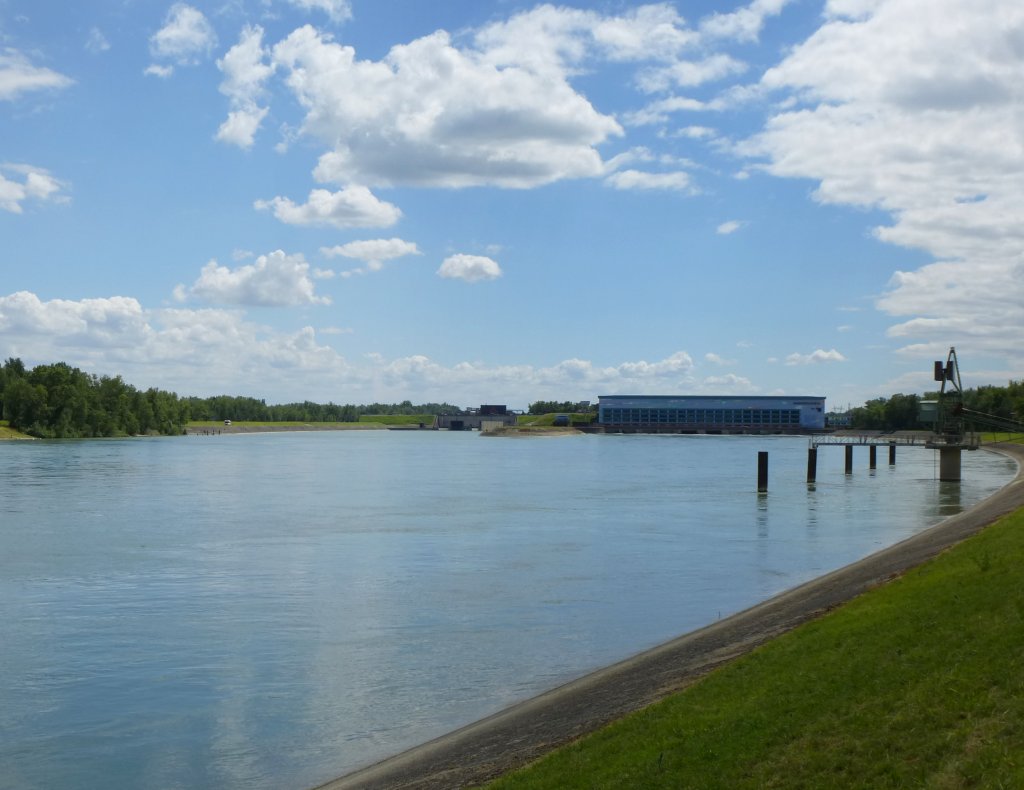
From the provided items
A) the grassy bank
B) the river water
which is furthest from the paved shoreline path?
the grassy bank

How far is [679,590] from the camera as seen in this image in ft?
103

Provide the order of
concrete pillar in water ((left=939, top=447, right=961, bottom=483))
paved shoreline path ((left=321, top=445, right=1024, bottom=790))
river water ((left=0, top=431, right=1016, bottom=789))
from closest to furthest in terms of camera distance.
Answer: paved shoreline path ((left=321, top=445, right=1024, bottom=790))
river water ((left=0, top=431, right=1016, bottom=789))
concrete pillar in water ((left=939, top=447, right=961, bottom=483))

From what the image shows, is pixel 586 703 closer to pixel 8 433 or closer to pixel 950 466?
pixel 950 466

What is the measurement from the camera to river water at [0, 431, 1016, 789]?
1755 centimetres

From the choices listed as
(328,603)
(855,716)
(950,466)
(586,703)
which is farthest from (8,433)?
(855,716)

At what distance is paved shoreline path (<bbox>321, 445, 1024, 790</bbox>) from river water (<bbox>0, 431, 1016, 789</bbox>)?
1.18 metres

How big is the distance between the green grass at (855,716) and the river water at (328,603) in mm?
5680

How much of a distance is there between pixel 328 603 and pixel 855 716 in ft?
68.1

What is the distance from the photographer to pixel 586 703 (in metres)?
16.8

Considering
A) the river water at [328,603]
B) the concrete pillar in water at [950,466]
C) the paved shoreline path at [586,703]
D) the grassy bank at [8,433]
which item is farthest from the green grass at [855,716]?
the grassy bank at [8,433]

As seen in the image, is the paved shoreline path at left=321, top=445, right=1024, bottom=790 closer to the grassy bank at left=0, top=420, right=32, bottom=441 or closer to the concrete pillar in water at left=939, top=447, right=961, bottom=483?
the concrete pillar in water at left=939, top=447, right=961, bottom=483

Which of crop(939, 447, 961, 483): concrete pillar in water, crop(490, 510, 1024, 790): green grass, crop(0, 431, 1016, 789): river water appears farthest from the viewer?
crop(939, 447, 961, 483): concrete pillar in water

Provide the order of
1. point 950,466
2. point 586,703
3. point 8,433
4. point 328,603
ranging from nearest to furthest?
1. point 586,703
2. point 328,603
3. point 950,466
4. point 8,433

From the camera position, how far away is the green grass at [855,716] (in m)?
9.33
